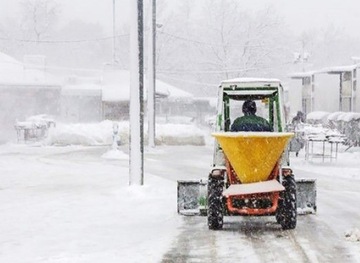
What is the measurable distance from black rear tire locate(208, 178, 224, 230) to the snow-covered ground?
0.22 meters

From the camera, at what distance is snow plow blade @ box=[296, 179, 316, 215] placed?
10523 millimetres

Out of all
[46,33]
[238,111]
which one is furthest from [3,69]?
[46,33]

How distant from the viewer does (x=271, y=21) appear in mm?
69625

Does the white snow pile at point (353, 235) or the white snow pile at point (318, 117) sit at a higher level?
the white snow pile at point (318, 117)

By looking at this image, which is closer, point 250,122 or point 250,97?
point 250,122

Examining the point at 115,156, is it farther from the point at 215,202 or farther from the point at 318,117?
the point at 318,117

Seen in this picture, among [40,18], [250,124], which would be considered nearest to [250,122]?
[250,124]

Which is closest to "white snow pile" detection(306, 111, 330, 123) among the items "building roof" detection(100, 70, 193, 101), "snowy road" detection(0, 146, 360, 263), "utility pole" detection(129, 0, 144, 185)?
"building roof" detection(100, 70, 193, 101)

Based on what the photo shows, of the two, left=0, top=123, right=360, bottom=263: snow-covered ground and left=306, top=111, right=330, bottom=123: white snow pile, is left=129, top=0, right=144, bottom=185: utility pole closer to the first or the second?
left=0, top=123, right=360, bottom=263: snow-covered ground

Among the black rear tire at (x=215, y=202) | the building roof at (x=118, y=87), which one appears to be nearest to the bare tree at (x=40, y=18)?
the building roof at (x=118, y=87)

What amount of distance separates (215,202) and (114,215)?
95.1 inches

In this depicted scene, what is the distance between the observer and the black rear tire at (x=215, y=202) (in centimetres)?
940

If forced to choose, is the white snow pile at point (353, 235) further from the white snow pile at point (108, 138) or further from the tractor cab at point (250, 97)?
the white snow pile at point (108, 138)

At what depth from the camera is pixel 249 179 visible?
9.27m
